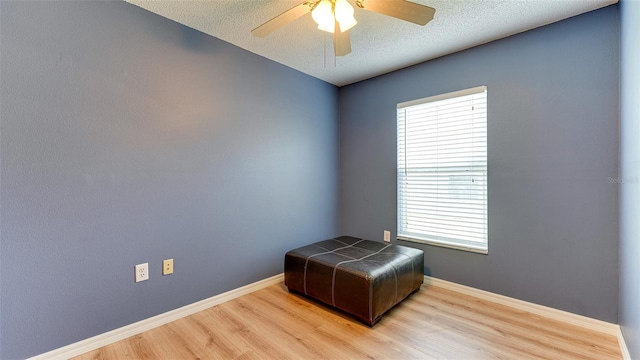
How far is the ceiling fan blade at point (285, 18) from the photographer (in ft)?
4.99

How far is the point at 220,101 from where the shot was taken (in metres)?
2.32

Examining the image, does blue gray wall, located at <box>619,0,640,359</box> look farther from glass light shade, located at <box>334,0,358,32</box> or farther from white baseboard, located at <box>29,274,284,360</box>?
white baseboard, located at <box>29,274,284,360</box>

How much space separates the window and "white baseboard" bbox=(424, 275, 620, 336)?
0.37 meters

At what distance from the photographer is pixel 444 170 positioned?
260 cm

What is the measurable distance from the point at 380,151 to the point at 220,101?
176 cm

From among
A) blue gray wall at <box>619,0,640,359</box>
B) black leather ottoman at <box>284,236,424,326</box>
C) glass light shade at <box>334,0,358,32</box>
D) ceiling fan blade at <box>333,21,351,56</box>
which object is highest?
glass light shade at <box>334,0,358,32</box>

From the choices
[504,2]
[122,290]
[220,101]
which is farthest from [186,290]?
[504,2]

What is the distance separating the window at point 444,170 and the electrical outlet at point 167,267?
2.17m

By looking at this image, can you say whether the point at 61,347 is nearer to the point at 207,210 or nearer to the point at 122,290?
the point at 122,290

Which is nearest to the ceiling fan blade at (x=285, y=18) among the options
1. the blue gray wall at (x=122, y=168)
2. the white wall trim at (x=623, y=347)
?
the blue gray wall at (x=122, y=168)

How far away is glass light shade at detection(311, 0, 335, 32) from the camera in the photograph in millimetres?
1474

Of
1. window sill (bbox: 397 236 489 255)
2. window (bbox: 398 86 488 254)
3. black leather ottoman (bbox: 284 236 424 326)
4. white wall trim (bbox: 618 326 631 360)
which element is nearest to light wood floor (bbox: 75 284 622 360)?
white wall trim (bbox: 618 326 631 360)

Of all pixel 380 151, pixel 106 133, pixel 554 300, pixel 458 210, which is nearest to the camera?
pixel 106 133

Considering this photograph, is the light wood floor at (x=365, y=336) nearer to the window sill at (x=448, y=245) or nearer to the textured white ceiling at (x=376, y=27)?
the window sill at (x=448, y=245)
